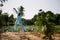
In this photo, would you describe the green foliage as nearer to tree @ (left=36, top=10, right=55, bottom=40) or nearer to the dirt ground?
tree @ (left=36, top=10, right=55, bottom=40)

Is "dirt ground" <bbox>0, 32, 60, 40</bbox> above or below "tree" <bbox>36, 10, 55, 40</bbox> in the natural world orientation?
below

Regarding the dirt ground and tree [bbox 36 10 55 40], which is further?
the dirt ground

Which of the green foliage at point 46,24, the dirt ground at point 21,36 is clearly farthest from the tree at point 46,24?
the dirt ground at point 21,36

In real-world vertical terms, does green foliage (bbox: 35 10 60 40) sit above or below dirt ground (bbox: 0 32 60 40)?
above

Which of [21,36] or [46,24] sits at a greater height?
[46,24]

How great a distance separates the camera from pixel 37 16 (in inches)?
158

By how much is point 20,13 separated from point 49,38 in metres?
0.89

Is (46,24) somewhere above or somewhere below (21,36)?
above

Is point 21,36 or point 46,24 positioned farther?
point 21,36

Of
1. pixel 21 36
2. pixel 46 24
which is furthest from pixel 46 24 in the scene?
pixel 21 36

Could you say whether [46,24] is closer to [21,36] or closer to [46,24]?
[46,24]

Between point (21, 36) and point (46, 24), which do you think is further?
point (21, 36)

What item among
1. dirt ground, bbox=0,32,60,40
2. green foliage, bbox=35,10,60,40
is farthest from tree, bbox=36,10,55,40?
dirt ground, bbox=0,32,60,40

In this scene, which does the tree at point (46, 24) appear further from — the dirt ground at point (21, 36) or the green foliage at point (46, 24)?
the dirt ground at point (21, 36)
